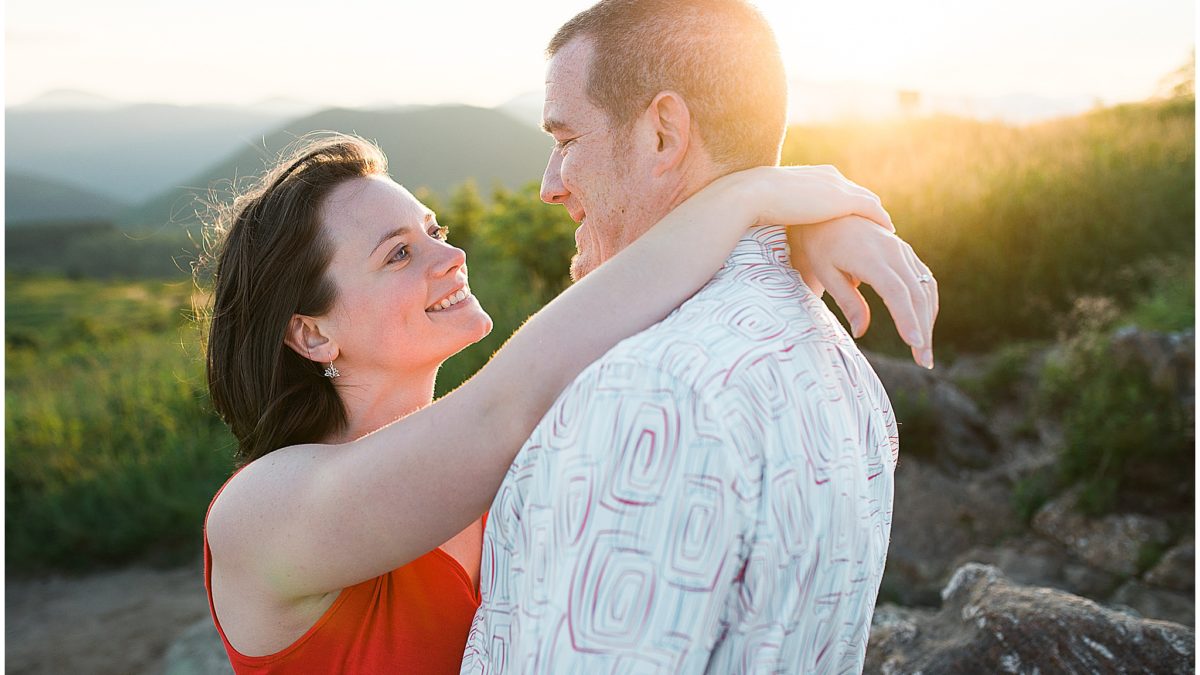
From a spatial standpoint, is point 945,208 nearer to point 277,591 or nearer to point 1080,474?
point 1080,474

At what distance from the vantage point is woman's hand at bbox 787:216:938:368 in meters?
1.57

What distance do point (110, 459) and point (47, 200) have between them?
16203mm

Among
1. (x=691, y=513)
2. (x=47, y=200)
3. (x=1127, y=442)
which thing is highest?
(x=691, y=513)

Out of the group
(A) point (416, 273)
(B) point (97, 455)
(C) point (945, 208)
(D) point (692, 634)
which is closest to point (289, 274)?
(A) point (416, 273)

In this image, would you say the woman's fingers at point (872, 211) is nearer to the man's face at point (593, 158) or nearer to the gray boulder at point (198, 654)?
the man's face at point (593, 158)

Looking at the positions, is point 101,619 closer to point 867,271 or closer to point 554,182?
point 554,182

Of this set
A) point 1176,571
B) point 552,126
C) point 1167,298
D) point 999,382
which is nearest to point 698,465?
point 552,126

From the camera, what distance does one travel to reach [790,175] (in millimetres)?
1745

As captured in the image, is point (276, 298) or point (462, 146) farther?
point (462, 146)

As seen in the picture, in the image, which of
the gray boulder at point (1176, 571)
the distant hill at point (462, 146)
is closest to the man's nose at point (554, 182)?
the gray boulder at point (1176, 571)

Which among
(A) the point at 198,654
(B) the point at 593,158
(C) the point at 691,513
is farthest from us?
(A) the point at 198,654

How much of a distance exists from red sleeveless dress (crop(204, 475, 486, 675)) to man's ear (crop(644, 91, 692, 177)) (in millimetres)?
1026

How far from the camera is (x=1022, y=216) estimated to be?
1028 centimetres

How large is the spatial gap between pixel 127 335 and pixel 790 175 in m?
16.7
